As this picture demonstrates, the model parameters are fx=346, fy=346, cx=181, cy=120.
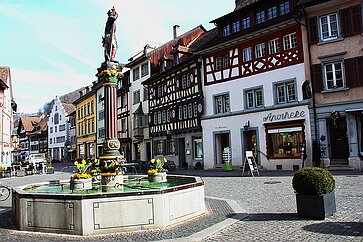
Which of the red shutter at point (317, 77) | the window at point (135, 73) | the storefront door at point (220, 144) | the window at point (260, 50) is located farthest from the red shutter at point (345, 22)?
the window at point (135, 73)

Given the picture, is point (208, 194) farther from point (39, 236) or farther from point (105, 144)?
point (39, 236)

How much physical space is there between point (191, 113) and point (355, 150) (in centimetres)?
1393

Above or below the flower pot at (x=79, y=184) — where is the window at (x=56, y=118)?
above

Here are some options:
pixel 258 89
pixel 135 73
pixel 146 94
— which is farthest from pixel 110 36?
pixel 135 73

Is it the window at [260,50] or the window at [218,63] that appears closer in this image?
the window at [260,50]

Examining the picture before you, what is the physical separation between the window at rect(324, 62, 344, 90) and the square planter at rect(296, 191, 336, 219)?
13954 mm

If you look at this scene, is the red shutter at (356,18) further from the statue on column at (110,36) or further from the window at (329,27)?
the statue on column at (110,36)

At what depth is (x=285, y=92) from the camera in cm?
2259

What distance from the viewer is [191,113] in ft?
97.9

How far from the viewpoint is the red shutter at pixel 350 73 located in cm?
1947

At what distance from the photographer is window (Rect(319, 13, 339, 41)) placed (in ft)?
67.1

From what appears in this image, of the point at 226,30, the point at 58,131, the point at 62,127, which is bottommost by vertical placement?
the point at 58,131

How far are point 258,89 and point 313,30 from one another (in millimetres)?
5339

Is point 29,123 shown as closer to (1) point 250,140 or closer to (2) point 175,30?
(2) point 175,30
